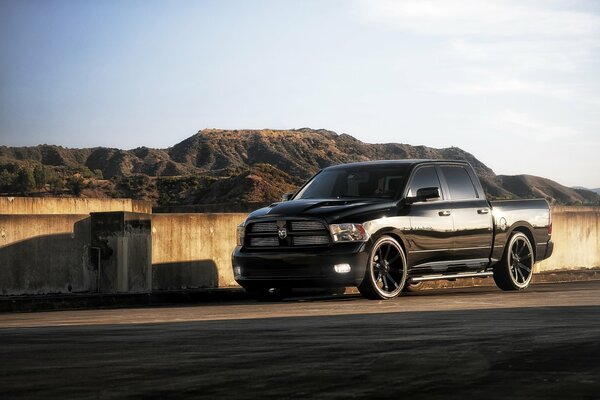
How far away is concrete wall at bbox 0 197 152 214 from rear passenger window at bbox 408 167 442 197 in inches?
518

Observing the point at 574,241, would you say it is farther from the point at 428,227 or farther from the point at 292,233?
the point at 292,233

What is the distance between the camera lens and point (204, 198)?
281ft

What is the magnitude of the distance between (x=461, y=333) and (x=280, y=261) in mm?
5923

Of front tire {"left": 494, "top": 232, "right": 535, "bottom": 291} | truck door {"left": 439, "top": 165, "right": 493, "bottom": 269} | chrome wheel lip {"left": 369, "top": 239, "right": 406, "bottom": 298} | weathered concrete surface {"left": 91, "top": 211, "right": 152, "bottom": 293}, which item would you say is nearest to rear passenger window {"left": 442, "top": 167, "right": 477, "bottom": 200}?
truck door {"left": 439, "top": 165, "right": 493, "bottom": 269}

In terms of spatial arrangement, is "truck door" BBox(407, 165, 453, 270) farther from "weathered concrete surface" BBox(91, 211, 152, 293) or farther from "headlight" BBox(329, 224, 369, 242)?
"weathered concrete surface" BBox(91, 211, 152, 293)

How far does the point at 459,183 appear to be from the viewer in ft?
52.1

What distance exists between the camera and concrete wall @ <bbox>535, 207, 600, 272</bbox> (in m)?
22.6

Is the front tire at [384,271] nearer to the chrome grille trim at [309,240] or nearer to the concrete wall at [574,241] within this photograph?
the chrome grille trim at [309,240]

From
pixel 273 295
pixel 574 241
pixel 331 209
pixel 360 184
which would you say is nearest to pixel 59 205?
pixel 574 241

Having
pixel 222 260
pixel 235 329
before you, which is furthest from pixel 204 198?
pixel 235 329

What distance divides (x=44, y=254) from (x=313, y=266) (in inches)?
169

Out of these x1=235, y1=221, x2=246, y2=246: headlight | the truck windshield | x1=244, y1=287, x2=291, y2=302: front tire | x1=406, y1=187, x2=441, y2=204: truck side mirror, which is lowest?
x1=244, y1=287, x2=291, y2=302: front tire

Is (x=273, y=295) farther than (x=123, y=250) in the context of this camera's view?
No

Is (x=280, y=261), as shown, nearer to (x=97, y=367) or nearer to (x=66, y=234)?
(x=66, y=234)
